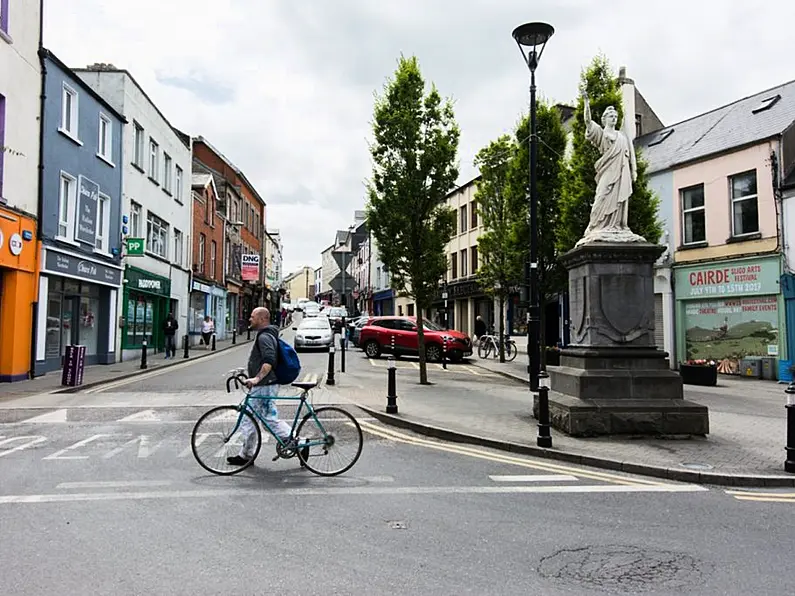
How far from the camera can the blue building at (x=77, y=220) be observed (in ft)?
55.3

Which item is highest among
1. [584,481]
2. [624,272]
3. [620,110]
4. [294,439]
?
[620,110]

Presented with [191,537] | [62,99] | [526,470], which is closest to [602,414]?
[526,470]

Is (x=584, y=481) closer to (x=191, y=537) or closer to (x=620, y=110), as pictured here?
(x=191, y=537)

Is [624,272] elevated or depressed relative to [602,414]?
elevated

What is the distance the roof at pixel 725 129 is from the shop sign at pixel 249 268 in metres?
29.6

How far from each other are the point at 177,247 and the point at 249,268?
51.0 ft

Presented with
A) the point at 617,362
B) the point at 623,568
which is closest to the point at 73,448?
the point at 623,568

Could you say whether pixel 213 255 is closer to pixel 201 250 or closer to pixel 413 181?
pixel 201 250

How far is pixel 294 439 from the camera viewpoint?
269 inches

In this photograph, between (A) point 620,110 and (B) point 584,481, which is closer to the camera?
(B) point 584,481

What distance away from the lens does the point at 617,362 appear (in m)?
9.25

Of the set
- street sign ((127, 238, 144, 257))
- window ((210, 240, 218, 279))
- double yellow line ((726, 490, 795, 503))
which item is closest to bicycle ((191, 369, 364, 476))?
double yellow line ((726, 490, 795, 503))

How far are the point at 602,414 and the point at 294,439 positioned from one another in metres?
4.50

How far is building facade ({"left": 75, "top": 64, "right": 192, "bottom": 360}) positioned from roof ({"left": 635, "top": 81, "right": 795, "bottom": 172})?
19.3m
